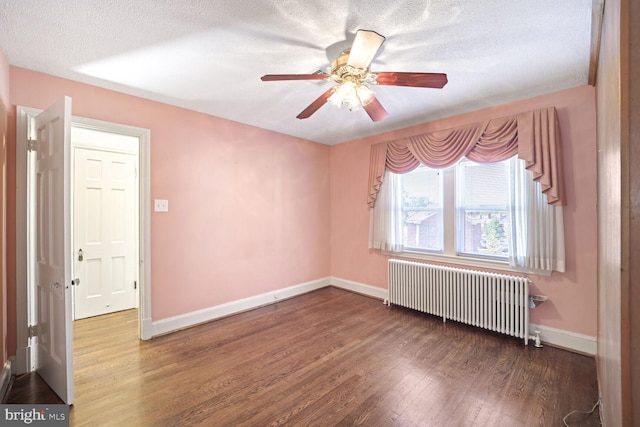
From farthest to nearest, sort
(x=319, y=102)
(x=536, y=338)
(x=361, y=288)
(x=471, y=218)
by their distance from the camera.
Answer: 1. (x=361, y=288)
2. (x=471, y=218)
3. (x=536, y=338)
4. (x=319, y=102)

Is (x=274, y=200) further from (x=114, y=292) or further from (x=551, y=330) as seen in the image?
(x=551, y=330)

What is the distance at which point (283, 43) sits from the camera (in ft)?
6.21

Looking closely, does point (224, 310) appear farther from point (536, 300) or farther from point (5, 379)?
point (536, 300)

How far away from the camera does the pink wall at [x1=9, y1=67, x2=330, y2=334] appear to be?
2.69 meters

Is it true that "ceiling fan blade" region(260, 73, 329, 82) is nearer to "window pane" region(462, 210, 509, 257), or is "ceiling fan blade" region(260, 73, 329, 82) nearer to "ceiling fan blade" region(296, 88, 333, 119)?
"ceiling fan blade" region(296, 88, 333, 119)

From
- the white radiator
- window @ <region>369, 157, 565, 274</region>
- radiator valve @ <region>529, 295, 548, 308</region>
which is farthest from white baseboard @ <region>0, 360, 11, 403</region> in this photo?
radiator valve @ <region>529, 295, 548, 308</region>

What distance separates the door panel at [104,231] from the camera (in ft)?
11.3

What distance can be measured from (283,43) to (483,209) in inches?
110

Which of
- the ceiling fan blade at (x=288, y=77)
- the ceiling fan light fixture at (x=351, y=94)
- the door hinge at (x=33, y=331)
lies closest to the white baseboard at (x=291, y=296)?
the door hinge at (x=33, y=331)

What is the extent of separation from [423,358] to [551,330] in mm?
1369

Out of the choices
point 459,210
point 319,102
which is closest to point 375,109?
point 319,102

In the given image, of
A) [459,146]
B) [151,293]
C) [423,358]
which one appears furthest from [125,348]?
[459,146]

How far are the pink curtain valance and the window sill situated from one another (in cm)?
78

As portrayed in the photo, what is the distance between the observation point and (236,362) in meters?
2.38
